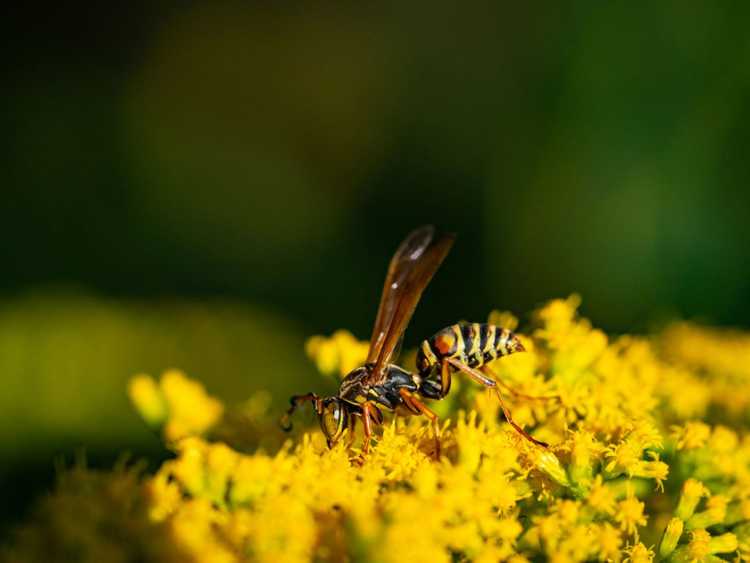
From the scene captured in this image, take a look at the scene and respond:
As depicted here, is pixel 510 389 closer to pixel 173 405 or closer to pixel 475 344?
pixel 475 344

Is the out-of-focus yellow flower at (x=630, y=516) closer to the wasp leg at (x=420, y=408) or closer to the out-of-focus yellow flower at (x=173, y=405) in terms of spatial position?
the wasp leg at (x=420, y=408)

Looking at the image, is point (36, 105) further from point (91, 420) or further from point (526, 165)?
point (526, 165)

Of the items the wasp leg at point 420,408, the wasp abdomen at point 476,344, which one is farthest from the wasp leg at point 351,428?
the wasp abdomen at point 476,344

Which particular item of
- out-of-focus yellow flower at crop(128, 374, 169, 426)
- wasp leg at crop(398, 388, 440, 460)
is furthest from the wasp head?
out-of-focus yellow flower at crop(128, 374, 169, 426)

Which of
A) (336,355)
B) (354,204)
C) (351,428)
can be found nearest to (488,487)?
(351,428)

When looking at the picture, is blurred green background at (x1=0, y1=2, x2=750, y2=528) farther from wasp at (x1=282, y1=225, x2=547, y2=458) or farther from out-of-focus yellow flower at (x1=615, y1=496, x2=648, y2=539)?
out-of-focus yellow flower at (x1=615, y1=496, x2=648, y2=539)

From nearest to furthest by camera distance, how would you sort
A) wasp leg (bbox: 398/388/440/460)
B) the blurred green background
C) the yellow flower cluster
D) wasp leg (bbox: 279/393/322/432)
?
the yellow flower cluster → wasp leg (bbox: 398/388/440/460) → wasp leg (bbox: 279/393/322/432) → the blurred green background
